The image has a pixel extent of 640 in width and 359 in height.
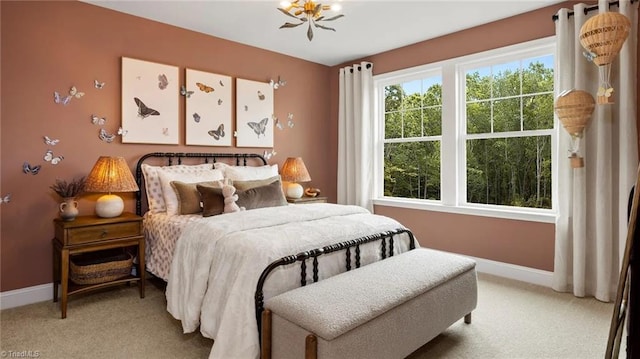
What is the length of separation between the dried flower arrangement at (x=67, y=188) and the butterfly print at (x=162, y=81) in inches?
46.3

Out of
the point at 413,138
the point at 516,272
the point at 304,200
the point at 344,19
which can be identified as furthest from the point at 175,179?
the point at 516,272

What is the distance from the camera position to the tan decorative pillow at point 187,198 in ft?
10.3

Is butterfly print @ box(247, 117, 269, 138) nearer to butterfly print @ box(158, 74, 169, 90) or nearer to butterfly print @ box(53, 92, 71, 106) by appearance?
butterfly print @ box(158, 74, 169, 90)

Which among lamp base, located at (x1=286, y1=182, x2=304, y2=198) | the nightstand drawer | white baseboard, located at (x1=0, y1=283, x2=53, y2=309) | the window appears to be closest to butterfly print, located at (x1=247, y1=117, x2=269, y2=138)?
lamp base, located at (x1=286, y1=182, x2=304, y2=198)

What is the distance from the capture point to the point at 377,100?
16.0ft

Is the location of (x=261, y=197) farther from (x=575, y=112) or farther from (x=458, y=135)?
(x=575, y=112)

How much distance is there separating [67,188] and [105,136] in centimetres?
62

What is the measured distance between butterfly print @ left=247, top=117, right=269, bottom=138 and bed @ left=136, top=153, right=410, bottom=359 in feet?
2.87

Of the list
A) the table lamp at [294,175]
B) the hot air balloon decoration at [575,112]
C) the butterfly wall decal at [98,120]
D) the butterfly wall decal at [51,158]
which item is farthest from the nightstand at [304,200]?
the hot air balloon decoration at [575,112]

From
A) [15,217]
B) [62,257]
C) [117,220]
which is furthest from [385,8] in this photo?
[15,217]

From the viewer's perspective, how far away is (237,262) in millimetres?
2043

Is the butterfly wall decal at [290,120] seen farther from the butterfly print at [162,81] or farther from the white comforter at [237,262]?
the white comforter at [237,262]

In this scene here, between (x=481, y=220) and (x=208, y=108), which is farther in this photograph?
(x=208, y=108)

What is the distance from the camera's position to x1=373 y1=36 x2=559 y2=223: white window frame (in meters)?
3.45
